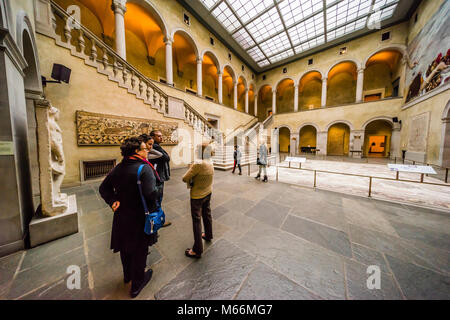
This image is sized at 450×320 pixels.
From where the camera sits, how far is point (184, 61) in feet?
43.5

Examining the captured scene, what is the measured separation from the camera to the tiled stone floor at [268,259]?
4.96 ft

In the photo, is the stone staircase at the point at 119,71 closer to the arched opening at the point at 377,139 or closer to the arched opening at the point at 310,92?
the arched opening at the point at 310,92

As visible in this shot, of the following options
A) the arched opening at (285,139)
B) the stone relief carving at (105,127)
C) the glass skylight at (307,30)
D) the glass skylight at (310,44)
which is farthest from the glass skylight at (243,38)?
the stone relief carving at (105,127)

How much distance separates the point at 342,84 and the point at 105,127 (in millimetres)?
23796

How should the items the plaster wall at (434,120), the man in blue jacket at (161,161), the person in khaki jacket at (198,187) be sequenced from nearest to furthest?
the person in khaki jacket at (198,187), the man in blue jacket at (161,161), the plaster wall at (434,120)

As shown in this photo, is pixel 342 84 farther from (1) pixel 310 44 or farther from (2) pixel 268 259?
(2) pixel 268 259

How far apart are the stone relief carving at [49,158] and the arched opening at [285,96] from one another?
74.7 feet

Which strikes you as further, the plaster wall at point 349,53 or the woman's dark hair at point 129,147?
the plaster wall at point 349,53

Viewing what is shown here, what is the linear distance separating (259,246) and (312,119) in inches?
680

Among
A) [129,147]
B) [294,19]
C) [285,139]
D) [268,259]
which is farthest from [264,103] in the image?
[129,147]

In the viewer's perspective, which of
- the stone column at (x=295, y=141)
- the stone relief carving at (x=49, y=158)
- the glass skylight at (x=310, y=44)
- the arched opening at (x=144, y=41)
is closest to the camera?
the stone relief carving at (x=49, y=158)

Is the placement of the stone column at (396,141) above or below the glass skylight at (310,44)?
below

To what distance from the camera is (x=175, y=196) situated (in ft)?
13.3
